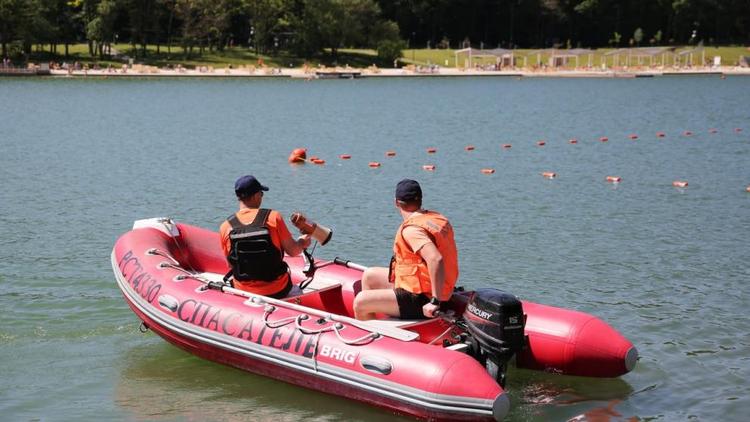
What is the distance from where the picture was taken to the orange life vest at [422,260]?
25.0 feet

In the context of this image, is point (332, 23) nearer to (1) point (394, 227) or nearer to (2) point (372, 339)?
(1) point (394, 227)

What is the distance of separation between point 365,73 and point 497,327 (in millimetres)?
71964

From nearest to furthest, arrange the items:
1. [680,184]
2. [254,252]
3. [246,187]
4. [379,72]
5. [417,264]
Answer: [417,264], [246,187], [254,252], [680,184], [379,72]

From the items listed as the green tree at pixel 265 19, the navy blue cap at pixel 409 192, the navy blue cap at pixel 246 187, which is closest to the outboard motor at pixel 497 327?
the navy blue cap at pixel 409 192

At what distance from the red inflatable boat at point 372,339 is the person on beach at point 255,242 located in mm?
218

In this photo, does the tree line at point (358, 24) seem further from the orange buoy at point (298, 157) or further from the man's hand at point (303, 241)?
the man's hand at point (303, 241)

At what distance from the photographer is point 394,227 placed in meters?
15.6

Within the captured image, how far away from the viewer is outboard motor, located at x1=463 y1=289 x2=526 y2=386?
24.2 feet

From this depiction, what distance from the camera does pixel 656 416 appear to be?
793 centimetres

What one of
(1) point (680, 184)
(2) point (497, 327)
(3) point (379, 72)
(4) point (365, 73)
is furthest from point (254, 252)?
(3) point (379, 72)

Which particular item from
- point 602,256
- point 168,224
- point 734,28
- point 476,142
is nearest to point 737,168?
point 476,142

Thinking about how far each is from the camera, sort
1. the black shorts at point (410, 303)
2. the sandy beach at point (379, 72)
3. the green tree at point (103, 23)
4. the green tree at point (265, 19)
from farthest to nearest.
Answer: the green tree at point (265, 19) → the green tree at point (103, 23) → the sandy beach at point (379, 72) → the black shorts at point (410, 303)

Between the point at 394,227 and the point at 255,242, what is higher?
the point at 255,242

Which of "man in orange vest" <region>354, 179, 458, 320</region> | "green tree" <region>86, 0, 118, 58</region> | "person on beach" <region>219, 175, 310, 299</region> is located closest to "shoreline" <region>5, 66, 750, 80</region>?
"green tree" <region>86, 0, 118, 58</region>
